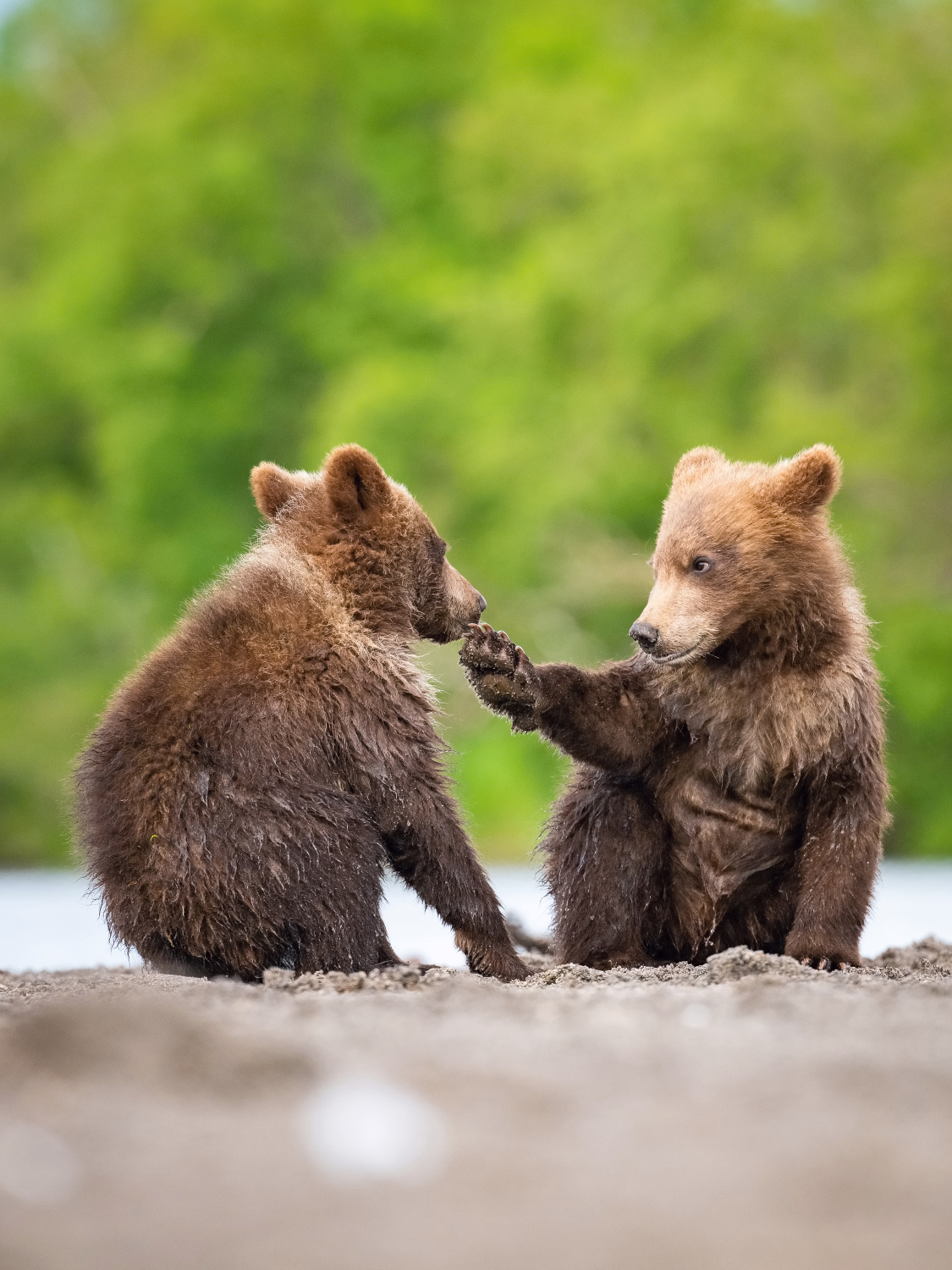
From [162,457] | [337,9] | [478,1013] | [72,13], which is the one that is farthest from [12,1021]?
[72,13]

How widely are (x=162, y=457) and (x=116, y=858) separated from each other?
65.1 feet

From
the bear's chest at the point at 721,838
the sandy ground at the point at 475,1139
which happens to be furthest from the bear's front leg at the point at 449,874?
the sandy ground at the point at 475,1139

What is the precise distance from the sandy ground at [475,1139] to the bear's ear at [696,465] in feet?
9.37

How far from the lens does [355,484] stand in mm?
6566

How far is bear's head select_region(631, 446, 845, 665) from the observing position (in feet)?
20.1

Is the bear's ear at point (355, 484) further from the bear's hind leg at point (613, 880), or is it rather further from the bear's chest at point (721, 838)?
the bear's chest at point (721, 838)

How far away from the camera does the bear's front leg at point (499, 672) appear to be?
626cm

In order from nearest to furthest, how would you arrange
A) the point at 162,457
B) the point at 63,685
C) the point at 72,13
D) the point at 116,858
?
the point at 116,858, the point at 63,685, the point at 162,457, the point at 72,13

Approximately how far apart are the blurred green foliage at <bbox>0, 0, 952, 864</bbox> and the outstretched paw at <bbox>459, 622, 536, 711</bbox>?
11942 millimetres

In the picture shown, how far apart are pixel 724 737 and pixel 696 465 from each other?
1.07 metres

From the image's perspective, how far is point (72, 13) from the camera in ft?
106

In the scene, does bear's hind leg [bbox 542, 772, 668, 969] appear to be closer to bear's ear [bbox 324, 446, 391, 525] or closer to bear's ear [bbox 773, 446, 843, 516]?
bear's ear [bbox 773, 446, 843, 516]

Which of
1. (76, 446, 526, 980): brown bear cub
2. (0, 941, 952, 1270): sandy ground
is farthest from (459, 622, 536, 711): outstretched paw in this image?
(0, 941, 952, 1270): sandy ground

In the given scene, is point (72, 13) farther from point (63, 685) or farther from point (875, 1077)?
point (875, 1077)
